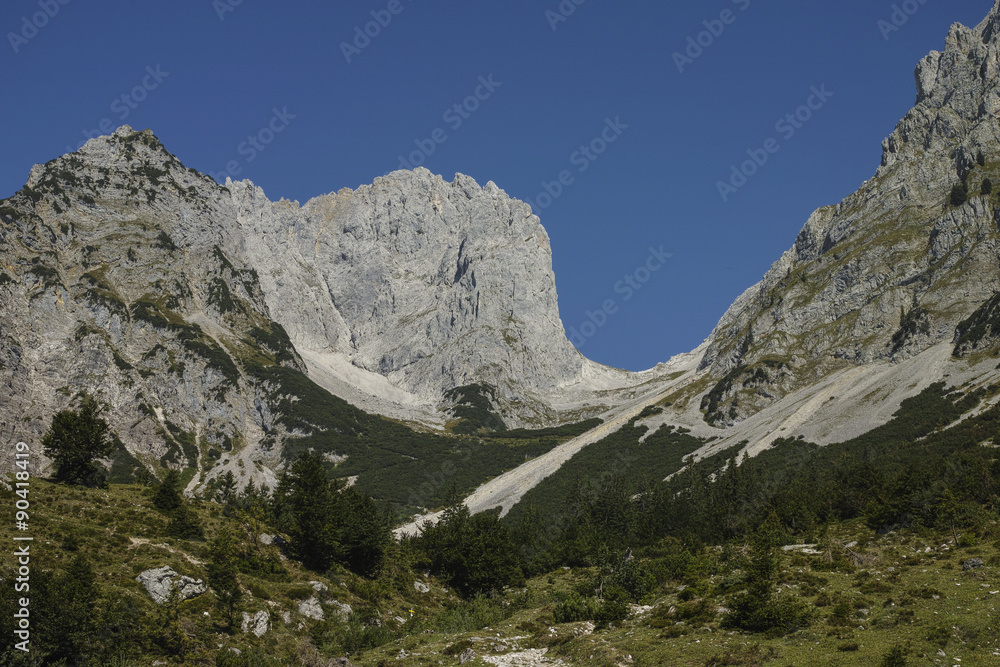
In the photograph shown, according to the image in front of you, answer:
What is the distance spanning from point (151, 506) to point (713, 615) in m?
47.8

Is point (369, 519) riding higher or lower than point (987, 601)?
higher

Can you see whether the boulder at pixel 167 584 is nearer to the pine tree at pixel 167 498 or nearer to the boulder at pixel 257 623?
the boulder at pixel 257 623

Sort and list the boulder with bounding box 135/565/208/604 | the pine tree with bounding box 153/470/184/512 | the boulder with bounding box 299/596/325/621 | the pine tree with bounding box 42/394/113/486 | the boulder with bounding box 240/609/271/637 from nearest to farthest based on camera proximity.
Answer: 1. the boulder with bounding box 135/565/208/604
2. the boulder with bounding box 240/609/271/637
3. the boulder with bounding box 299/596/325/621
4. the pine tree with bounding box 153/470/184/512
5. the pine tree with bounding box 42/394/113/486

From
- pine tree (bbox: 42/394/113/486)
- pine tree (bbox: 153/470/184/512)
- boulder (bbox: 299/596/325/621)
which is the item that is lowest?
boulder (bbox: 299/596/325/621)

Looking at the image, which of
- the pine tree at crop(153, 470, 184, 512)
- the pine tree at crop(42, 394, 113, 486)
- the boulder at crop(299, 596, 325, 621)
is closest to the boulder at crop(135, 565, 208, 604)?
the boulder at crop(299, 596, 325, 621)

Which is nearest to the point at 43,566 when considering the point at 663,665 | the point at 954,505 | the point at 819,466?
the point at 663,665

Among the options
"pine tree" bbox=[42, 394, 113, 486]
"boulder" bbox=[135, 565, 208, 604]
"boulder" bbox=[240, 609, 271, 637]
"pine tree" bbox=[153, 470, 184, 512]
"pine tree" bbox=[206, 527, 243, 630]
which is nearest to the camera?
"boulder" bbox=[135, 565, 208, 604]

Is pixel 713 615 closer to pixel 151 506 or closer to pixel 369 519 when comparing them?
pixel 369 519

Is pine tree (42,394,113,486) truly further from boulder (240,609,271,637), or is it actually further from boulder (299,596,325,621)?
boulder (240,609,271,637)

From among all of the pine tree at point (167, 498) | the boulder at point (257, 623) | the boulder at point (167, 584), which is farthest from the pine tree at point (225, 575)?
the pine tree at point (167, 498)

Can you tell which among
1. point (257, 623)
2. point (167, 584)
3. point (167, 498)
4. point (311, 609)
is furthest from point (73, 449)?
point (257, 623)

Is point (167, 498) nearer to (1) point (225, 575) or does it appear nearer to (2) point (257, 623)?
(1) point (225, 575)

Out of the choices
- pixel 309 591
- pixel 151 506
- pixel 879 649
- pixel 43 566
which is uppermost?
pixel 151 506

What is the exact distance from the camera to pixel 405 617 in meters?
66.8
